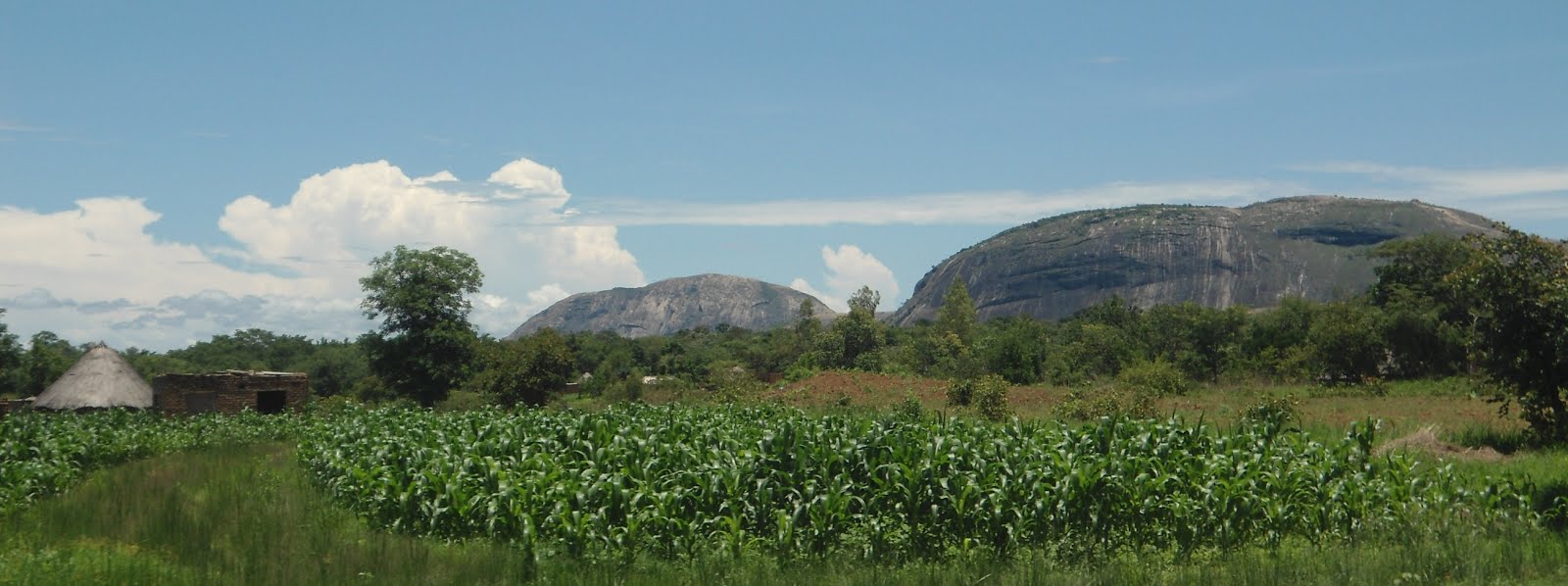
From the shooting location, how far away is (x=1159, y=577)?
30.2 feet

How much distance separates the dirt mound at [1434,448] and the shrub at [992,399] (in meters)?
11.0

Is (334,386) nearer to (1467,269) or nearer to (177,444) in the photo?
(177,444)

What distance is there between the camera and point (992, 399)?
28922 millimetres

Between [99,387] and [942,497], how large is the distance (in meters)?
38.7

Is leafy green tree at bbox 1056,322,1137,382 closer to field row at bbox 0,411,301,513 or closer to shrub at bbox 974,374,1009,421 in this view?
shrub at bbox 974,374,1009,421

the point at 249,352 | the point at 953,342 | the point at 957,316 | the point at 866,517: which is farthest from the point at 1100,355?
the point at 249,352

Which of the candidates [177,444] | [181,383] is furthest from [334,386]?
[177,444]

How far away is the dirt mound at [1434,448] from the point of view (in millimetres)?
15656

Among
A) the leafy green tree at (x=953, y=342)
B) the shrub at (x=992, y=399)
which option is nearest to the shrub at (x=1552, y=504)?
the shrub at (x=992, y=399)

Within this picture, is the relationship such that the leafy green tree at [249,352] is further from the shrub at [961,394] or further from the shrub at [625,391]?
the shrub at [961,394]

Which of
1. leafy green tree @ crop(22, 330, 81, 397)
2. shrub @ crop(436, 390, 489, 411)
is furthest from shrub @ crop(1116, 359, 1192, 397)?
leafy green tree @ crop(22, 330, 81, 397)

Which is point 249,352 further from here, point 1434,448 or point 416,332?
point 1434,448

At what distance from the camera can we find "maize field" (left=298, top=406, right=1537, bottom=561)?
420 inches

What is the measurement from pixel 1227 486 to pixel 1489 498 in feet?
9.48
